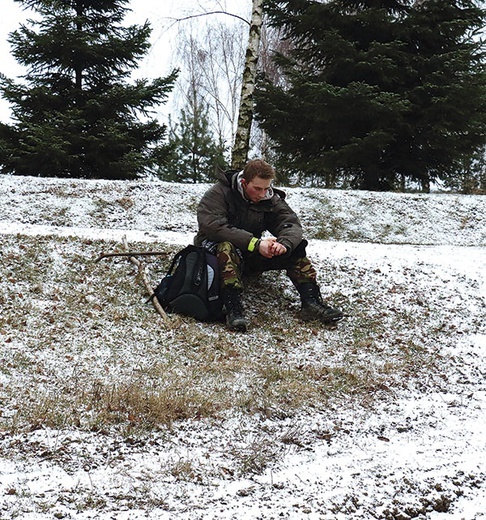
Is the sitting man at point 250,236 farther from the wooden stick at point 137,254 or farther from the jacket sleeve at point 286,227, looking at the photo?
the wooden stick at point 137,254

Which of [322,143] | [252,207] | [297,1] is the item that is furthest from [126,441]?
[297,1]

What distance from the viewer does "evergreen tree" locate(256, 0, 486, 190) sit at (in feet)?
28.6

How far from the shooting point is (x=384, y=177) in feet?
33.8

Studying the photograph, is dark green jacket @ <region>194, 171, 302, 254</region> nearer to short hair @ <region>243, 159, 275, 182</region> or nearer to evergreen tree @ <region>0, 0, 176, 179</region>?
short hair @ <region>243, 159, 275, 182</region>

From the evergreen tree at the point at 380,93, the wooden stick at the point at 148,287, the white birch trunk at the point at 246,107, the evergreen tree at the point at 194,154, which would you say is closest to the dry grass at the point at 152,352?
the wooden stick at the point at 148,287

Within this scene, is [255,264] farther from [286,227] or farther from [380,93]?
[380,93]

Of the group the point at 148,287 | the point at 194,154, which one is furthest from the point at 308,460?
the point at 194,154

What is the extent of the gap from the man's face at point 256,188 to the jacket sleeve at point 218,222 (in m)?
0.23

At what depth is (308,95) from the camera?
8945 millimetres

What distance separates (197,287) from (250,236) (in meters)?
0.65

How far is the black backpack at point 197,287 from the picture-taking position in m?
4.45

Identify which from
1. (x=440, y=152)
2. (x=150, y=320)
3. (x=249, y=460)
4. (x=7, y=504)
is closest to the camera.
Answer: (x=7, y=504)

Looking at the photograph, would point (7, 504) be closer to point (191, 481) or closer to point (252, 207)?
point (191, 481)

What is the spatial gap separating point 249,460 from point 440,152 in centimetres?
848
